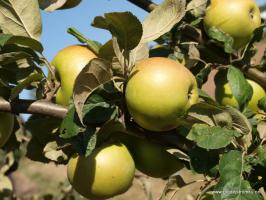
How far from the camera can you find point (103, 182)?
923 mm

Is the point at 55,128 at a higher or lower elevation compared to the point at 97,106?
lower

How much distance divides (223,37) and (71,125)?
52 centimetres

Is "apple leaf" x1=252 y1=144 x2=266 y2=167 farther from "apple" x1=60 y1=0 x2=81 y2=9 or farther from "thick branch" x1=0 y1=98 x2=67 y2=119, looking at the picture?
"apple" x1=60 y1=0 x2=81 y2=9

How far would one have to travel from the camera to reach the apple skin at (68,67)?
989mm

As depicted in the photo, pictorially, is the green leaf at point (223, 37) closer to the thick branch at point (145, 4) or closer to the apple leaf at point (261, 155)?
the thick branch at point (145, 4)

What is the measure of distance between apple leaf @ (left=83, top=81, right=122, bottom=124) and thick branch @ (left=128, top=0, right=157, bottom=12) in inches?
16.5

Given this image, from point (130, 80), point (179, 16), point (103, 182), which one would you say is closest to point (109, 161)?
point (103, 182)

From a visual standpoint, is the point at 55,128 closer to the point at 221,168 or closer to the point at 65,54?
the point at 65,54

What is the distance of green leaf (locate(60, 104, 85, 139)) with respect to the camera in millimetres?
834

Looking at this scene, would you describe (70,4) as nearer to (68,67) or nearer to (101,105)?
(68,67)

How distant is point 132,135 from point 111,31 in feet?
0.79

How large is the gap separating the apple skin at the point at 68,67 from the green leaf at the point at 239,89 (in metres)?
0.32

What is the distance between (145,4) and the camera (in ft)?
4.10

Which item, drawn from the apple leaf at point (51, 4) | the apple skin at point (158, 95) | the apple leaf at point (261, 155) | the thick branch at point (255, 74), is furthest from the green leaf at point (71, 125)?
the thick branch at point (255, 74)
